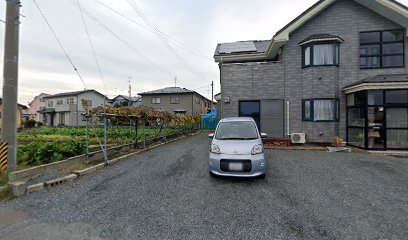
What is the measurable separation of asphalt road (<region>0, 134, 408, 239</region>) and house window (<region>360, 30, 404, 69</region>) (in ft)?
23.2

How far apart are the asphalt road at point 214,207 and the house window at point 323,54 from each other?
645 cm

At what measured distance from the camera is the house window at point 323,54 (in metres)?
10.4

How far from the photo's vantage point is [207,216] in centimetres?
341

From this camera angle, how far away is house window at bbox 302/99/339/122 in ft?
34.1

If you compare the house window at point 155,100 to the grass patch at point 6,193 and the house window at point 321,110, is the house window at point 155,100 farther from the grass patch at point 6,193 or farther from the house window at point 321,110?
the grass patch at point 6,193

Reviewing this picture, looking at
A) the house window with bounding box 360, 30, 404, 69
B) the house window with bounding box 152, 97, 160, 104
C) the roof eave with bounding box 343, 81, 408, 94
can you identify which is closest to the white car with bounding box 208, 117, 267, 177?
the roof eave with bounding box 343, 81, 408, 94

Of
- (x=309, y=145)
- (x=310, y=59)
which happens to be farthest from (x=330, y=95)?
(x=309, y=145)

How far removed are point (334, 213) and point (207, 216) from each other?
2289mm

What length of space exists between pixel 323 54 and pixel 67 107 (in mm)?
41897

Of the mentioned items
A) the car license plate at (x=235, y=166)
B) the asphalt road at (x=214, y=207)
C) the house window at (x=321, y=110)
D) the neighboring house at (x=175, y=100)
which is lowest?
the asphalt road at (x=214, y=207)

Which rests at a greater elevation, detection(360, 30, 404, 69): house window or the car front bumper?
detection(360, 30, 404, 69): house window

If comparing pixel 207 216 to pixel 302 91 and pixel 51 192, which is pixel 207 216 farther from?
pixel 302 91

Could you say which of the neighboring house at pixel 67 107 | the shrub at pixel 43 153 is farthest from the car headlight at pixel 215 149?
the neighboring house at pixel 67 107

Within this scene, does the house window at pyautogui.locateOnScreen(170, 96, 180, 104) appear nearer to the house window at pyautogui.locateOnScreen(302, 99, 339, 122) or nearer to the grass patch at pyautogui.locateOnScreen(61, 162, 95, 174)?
the house window at pyautogui.locateOnScreen(302, 99, 339, 122)
